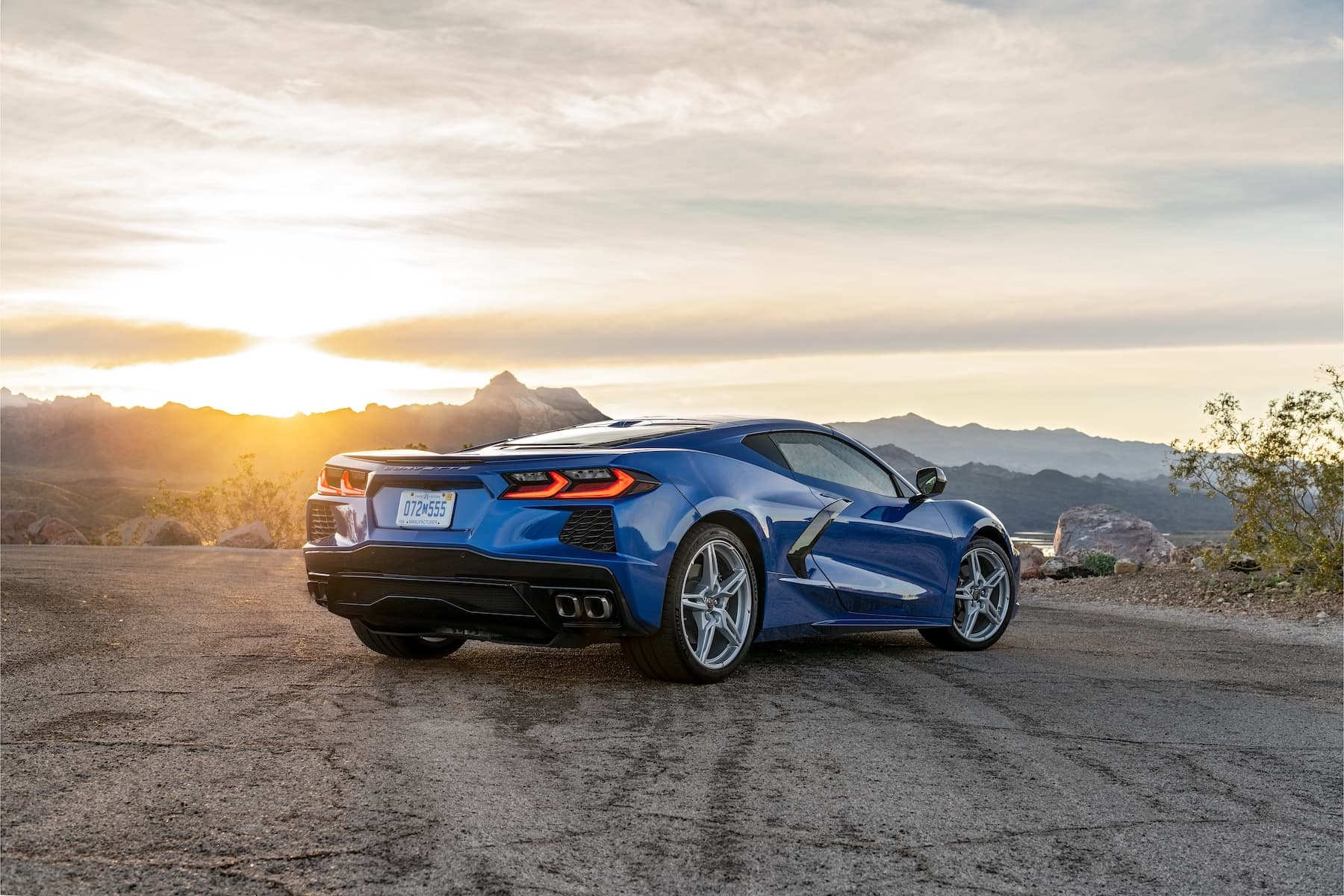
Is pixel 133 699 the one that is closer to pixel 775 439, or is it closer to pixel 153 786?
pixel 153 786

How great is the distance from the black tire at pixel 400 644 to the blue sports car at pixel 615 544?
0.01 metres

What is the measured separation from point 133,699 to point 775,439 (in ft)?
11.9

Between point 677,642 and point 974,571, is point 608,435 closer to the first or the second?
point 677,642

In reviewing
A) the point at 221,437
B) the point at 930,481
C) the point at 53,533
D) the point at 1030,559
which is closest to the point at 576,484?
the point at 930,481

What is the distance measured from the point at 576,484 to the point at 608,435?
991 mm

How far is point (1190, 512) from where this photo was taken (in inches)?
6156

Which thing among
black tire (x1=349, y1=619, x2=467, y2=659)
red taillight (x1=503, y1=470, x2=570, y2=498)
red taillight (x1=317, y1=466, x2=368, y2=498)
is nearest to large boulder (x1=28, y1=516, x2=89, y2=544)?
black tire (x1=349, y1=619, x2=467, y2=659)

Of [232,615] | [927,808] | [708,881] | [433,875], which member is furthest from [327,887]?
[232,615]

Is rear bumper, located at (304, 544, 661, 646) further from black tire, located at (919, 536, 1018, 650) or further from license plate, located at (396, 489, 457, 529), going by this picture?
black tire, located at (919, 536, 1018, 650)

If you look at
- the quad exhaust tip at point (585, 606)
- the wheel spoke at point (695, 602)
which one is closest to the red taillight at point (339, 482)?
the quad exhaust tip at point (585, 606)

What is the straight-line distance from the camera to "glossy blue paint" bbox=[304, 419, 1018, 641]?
6.05m

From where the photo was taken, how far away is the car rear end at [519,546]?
5992 millimetres

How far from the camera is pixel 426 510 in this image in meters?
6.29

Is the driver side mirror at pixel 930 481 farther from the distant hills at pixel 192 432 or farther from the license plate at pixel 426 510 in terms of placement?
the distant hills at pixel 192 432
